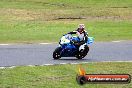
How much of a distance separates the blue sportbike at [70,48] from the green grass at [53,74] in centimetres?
161

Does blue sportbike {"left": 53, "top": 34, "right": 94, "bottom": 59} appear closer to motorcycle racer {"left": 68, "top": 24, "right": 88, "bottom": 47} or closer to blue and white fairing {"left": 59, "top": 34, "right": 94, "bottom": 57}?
blue and white fairing {"left": 59, "top": 34, "right": 94, "bottom": 57}

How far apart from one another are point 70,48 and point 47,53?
2035 mm

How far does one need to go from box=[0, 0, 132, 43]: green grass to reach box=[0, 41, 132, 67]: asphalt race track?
9.18 ft

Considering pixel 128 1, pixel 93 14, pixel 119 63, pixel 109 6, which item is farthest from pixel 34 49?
pixel 128 1

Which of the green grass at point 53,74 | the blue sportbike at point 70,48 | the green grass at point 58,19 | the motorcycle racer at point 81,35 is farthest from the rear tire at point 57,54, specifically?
the green grass at point 58,19

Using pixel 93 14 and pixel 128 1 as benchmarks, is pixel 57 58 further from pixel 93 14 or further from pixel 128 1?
pixel 128 1

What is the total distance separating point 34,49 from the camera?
20.6 m

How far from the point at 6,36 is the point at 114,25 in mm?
8898

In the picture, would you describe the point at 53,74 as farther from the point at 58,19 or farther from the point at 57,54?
the point at 58,19

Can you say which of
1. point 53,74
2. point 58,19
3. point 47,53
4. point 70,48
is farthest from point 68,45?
point 58,19

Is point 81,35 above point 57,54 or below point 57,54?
above

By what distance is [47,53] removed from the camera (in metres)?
19.4

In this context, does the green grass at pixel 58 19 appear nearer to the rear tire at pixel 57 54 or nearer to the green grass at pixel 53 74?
the rear tire at pixel 57 54

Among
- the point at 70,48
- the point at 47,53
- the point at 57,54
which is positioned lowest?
the point at 47,53
